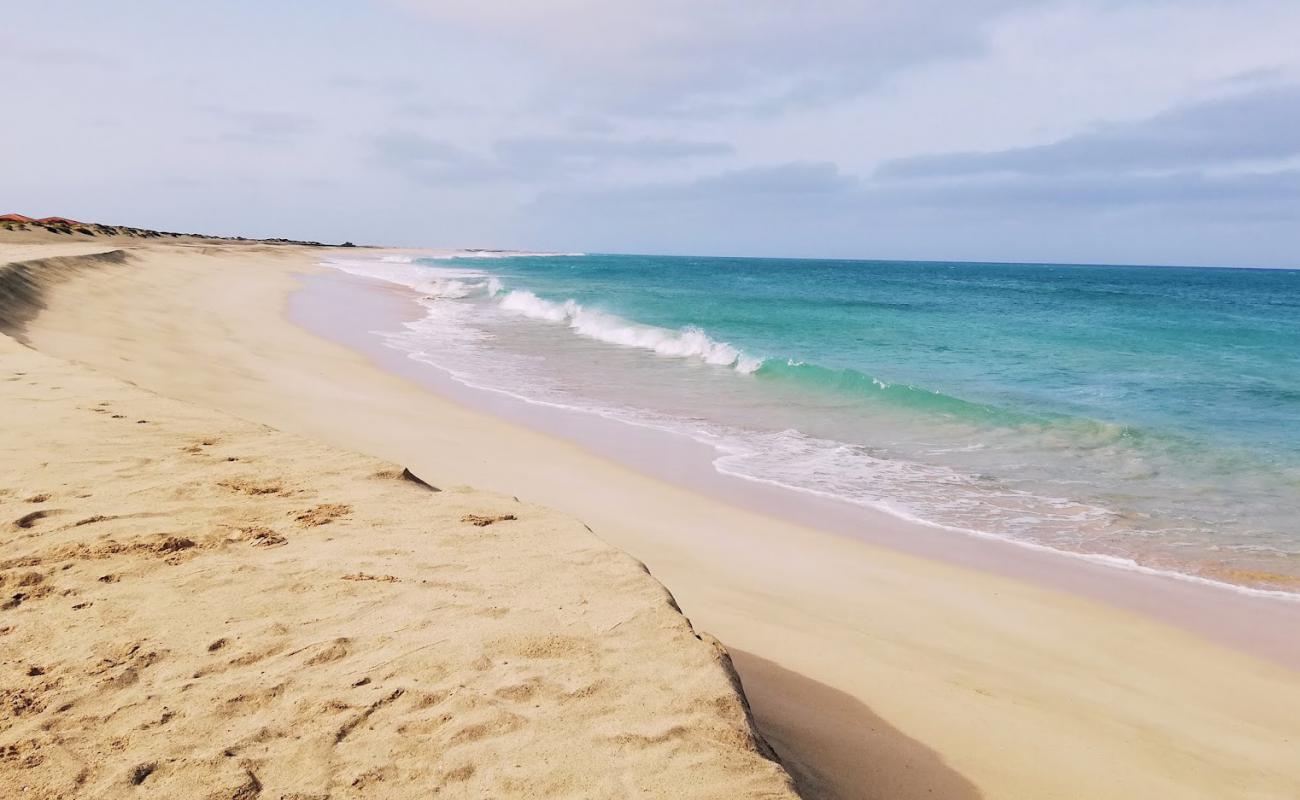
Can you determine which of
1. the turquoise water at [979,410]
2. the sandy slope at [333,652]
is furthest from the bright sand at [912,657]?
the turquoise water at [979,410]

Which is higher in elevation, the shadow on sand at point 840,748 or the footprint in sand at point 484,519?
the footprint in sand at point 484,519

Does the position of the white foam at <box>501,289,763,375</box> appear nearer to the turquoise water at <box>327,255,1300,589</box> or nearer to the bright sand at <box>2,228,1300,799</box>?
the turquoise water at <box>327,255,1300,589</box>

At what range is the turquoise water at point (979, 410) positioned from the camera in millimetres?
7656

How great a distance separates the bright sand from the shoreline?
15 centimetres

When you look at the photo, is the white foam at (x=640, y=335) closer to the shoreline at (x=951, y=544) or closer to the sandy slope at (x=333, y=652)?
the shoreline at (x=951, y=544)

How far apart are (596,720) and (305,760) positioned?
88 centimetres

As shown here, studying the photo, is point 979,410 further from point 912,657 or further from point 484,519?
point 484,519

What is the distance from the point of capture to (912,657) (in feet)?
14.9

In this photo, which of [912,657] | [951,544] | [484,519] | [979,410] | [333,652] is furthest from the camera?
[979,410]

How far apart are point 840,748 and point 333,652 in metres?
2.08

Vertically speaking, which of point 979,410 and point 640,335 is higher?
point 640,335

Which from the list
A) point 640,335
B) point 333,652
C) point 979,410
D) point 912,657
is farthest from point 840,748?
point 640,335

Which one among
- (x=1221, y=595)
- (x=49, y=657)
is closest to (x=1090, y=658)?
(x=1221, y=595)

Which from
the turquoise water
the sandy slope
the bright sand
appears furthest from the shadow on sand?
the turquoise water
